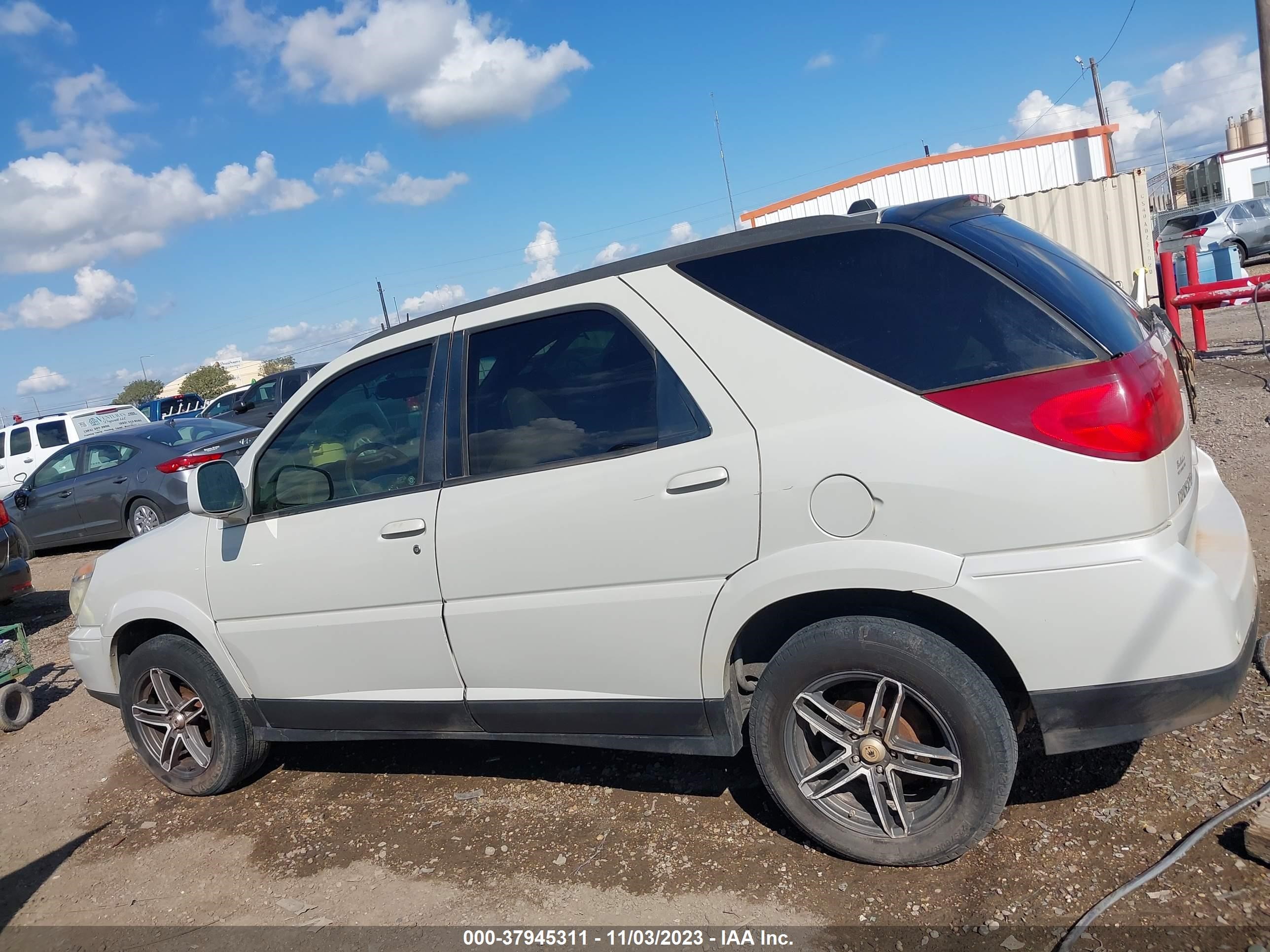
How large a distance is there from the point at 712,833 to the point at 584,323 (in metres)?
1.89

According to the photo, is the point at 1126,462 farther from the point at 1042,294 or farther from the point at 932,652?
the point at 932,652

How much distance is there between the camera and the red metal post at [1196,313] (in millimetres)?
12156

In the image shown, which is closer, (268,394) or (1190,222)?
(268,394)

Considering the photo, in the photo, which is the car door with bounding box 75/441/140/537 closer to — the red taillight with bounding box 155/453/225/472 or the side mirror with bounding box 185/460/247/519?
the red taillight with bounding box 155/453/225/472

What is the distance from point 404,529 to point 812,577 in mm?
1552

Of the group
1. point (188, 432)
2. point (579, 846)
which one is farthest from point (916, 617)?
point (188, 432)

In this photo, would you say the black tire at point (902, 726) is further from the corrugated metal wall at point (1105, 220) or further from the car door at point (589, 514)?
the corrugated metal wall at point (1105, 220)

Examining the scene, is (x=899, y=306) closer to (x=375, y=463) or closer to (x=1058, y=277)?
(x=1058, y=277)

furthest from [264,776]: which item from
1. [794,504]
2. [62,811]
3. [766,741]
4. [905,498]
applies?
[905,498]

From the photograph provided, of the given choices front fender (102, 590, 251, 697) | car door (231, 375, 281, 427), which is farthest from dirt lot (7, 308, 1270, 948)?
car door (231, 375, 281, 427)

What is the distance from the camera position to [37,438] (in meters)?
17.9

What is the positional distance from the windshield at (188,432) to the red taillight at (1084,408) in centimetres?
1076

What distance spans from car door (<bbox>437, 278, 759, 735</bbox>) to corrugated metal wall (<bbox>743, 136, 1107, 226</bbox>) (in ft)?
59.4

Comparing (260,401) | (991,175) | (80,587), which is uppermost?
(991,175)
